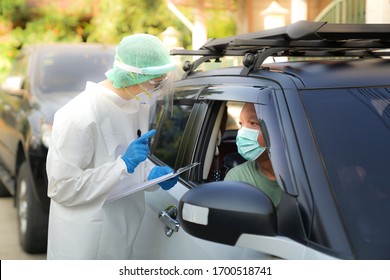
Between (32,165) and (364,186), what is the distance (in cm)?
342

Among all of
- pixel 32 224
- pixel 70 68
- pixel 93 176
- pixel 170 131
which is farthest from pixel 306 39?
pixel 70 68

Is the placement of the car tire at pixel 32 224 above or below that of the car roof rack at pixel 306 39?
below

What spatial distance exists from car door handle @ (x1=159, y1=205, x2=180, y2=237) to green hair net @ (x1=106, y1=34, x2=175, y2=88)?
1.66 ft

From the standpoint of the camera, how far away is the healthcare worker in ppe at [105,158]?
2455 millimetres

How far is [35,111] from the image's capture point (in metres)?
5.18

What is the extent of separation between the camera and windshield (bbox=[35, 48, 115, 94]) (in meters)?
5.71

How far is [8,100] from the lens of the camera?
20.4 ft

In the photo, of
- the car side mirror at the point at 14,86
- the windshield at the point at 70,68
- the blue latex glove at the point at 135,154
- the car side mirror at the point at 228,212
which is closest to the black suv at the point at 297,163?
the car side mirror at the point at 228,212

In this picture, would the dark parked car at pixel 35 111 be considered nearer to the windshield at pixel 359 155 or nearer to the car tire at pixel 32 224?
the car tire at pixel 32 224

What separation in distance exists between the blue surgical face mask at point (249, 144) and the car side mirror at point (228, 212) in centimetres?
51

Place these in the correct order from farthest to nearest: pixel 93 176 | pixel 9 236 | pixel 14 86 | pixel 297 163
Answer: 1. pixel 14 86
2. pixel 9 236
3. pixel 93 176
4. pixel 297 163

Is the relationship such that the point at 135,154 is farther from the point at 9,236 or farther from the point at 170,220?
the point at 9,236

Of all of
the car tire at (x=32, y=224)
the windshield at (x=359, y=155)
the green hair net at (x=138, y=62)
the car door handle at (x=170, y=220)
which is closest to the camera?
the windshield at (x=359, y=155)

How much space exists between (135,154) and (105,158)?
5.7 inches
